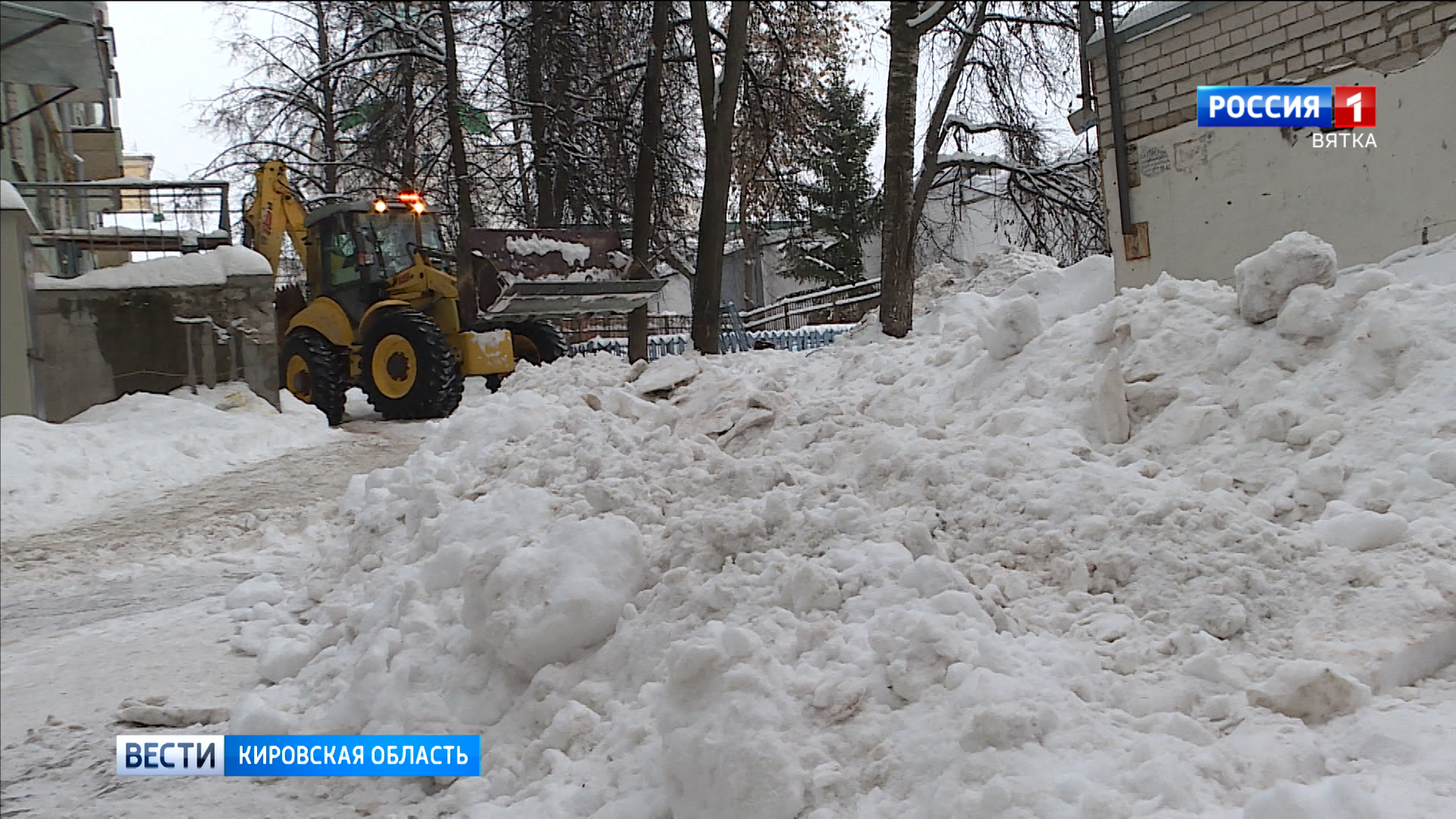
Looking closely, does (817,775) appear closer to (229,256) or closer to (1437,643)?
(1437,643)

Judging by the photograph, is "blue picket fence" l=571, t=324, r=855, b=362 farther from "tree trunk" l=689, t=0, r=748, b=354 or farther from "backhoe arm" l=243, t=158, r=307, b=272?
"tree trunk" l=689, t=0, r=748, b=354

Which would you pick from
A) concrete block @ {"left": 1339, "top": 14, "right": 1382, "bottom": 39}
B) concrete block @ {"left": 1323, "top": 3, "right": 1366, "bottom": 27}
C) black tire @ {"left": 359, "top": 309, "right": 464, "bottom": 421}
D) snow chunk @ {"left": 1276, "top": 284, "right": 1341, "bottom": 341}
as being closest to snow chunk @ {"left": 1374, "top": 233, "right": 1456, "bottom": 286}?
snow chunk @ {"left": 1276, "top": 284, "right": 1341, "bottom": 341}

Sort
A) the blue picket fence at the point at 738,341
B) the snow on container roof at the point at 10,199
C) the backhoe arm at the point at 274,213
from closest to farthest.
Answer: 1. the snow on container roof at the point at 10,199
2. the backhoe arm at the point at 274,213
3. the blue picket fence at the point at 738,341

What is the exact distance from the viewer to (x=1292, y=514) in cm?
331

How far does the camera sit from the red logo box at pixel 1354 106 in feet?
24.3

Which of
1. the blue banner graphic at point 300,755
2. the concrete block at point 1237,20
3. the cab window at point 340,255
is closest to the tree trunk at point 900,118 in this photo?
the concrete block at point 1237,20

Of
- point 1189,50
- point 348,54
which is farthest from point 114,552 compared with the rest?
→ point 348,54

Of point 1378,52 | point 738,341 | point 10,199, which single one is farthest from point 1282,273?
point 738,341

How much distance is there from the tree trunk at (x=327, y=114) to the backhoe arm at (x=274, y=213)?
2.36 metres

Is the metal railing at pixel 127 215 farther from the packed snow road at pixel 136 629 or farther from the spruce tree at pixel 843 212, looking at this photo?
the spruce tree at pixel 843 212

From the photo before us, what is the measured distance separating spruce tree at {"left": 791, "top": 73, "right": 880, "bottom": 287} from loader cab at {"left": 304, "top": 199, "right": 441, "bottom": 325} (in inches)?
418

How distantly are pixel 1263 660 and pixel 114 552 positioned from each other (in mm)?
6544

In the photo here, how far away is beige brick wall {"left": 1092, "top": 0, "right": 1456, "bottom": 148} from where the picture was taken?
7223 mm

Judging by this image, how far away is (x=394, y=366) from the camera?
12.6 meters
